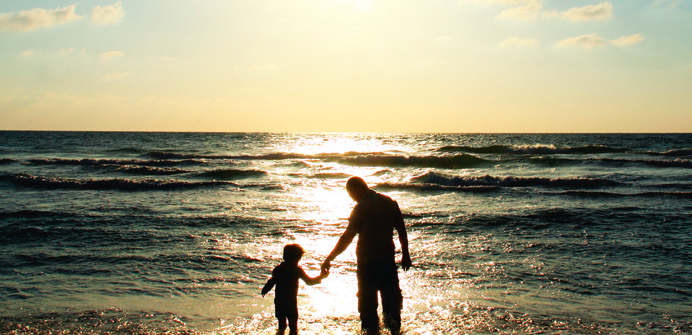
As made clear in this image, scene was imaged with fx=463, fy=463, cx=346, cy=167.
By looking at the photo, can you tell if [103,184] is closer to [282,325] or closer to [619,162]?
[282,325]

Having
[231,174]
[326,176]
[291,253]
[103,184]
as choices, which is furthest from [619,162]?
[291,253]

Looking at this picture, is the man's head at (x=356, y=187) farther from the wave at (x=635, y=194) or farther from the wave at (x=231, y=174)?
the wave at (x=231, y=174)

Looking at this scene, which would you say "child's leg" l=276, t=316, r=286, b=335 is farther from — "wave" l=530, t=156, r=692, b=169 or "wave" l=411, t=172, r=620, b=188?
"wave" l=530, t=156, r=692, b=169

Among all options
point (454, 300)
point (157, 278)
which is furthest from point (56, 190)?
point (454, 300)

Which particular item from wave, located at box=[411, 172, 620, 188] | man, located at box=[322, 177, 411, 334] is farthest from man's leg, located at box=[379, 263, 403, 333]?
wave, located at box=[411, 172, 620, 188]

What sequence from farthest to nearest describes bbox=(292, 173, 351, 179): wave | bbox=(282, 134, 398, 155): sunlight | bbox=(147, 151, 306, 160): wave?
1. bbox=(282, 134, 398, 155): sunlight
2. bbox=(147, 151, 306, 160): wave
3. bbox=(292, 173, 351, 179): wave

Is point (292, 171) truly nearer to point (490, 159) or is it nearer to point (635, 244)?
point (490, 159)

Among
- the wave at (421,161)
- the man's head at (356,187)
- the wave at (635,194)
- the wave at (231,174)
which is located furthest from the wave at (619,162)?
the man's head at (356,187)

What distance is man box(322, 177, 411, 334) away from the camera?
459cm

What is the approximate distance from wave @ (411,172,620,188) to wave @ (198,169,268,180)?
848 centimetres

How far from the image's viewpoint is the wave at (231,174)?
23.8 meters

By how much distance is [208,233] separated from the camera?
9883 mm

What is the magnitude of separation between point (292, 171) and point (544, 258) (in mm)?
19550

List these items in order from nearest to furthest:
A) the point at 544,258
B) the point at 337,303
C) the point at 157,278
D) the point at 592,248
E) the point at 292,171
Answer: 1. the point at 337,303
2. the point at 157,278
3. the point at 544,258
4. the point at 592,248
5. the point at 292,171
